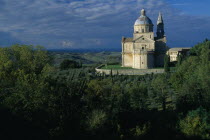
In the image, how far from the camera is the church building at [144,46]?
4841 cm

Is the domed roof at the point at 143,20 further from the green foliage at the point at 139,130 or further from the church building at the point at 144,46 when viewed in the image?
the green foliage at the point at 139,130

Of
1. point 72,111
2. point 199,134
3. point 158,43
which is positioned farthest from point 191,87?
point 158,43

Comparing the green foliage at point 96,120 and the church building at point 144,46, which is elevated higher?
the church building at point 144,46

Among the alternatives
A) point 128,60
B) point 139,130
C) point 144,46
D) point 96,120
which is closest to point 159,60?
point 144,46

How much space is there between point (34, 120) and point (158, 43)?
3841cm

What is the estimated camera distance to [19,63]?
86.3ft

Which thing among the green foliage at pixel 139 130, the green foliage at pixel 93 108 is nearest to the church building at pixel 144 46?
the green foliage at pixel 93 108

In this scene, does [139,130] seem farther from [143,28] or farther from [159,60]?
[143,28]

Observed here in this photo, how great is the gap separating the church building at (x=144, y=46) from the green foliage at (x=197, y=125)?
91.7 ft

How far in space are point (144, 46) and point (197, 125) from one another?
32757mm

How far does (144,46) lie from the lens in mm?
51219

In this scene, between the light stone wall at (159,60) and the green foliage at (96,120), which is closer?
the green foliage at (96,120)

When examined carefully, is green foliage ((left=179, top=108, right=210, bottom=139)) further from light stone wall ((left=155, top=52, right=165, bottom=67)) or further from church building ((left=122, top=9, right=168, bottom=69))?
light stone wall ((left=155, top=52, right=165, bottom=67))

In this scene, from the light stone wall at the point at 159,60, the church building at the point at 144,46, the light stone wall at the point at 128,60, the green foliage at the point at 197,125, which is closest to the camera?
the green foliage at the point at 197,125
